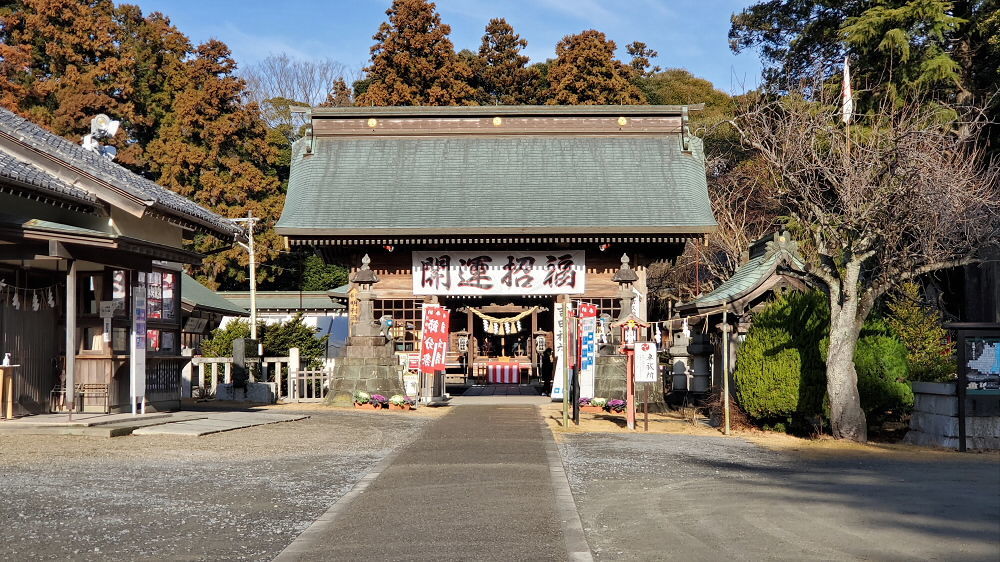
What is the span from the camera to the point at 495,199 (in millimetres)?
25703

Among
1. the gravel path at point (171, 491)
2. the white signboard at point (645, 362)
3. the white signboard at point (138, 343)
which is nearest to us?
the gravel path at point (171, 491)

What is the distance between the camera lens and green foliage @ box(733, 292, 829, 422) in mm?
15539

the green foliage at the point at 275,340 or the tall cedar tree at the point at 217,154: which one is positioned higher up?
the tall cedar tree at the point at 217,154

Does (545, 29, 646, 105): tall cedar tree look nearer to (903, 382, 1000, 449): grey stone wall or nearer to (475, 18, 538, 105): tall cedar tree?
(475, 18, 538, 105): tall cedar tree

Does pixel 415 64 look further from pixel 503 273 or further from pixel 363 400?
pixel 363 400

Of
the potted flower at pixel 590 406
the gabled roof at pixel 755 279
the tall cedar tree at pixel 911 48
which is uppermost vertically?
the tall cedar tree at pixel 911 48

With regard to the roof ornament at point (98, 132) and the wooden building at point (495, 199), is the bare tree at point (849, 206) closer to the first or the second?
the wooden building at point (495, 199)

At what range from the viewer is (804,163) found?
15.6 meters

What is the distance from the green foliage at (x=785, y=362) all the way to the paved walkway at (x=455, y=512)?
4.52 metres

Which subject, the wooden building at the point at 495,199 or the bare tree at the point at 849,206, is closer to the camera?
the bare tree at the point at 849,206

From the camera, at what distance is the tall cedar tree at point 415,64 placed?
1757 inches

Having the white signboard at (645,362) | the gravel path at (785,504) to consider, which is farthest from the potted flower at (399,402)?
the gravel path at (785,504)

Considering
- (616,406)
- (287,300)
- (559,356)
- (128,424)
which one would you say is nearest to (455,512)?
(128,424)

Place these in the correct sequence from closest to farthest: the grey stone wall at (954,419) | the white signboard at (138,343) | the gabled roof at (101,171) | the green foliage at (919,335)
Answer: the grey stone wall at (954,419) < the gabled roof at (101,171) < the white signboard at (138,343) < the green foliage at (919,335)
